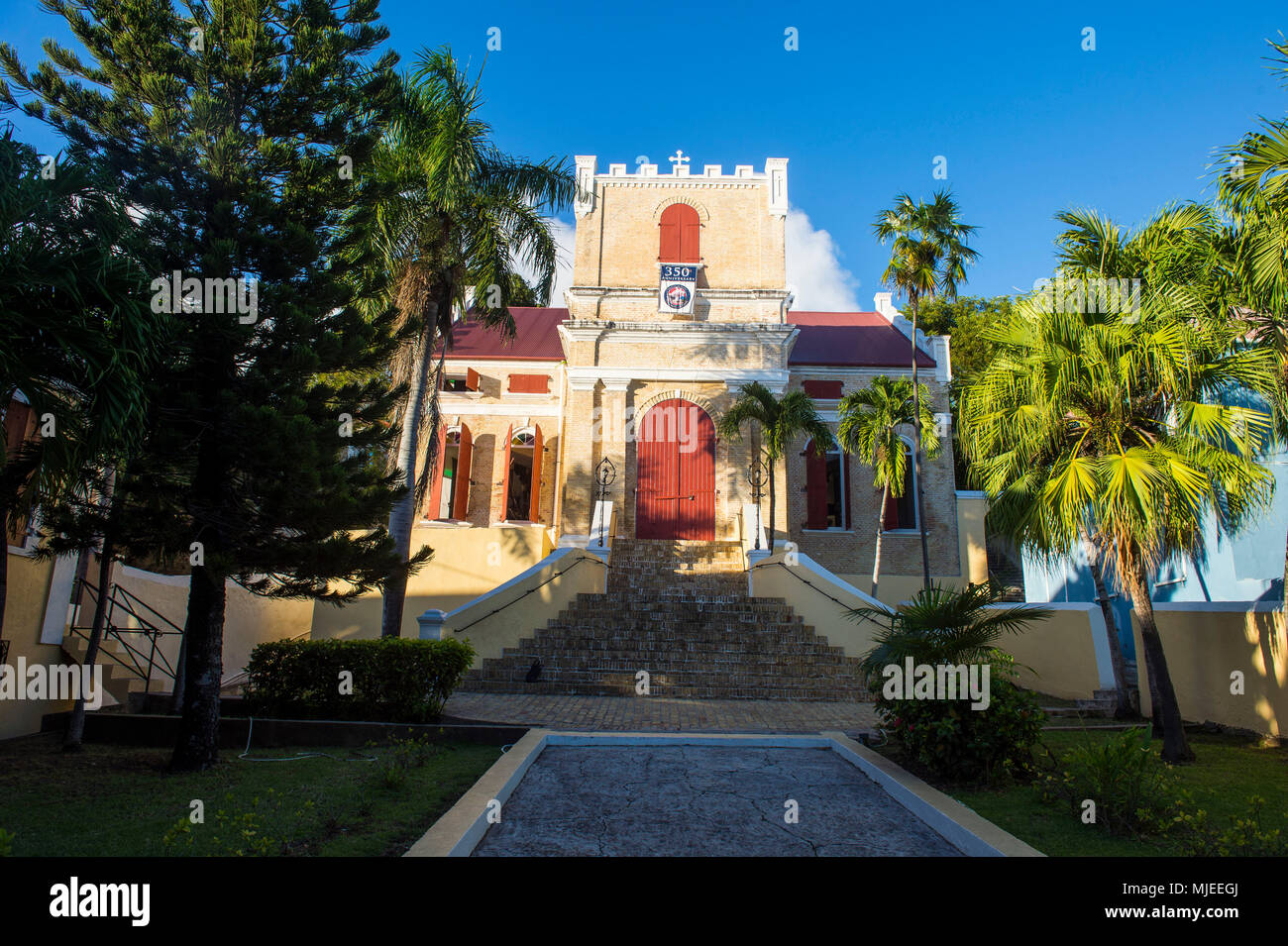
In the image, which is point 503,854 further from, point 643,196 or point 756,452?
point 643,196

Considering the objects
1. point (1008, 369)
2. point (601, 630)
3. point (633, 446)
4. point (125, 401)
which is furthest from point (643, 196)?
point (125, 401)

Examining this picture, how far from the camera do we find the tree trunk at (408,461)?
11.0 meters

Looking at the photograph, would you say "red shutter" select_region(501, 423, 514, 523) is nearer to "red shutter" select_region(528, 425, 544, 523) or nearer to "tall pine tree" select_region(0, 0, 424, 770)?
"red shutter" select_region(528, 425, 544, 523)

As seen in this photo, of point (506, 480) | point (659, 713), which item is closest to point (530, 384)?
point (506, 480)

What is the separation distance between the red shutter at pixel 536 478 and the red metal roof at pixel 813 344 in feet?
9.54

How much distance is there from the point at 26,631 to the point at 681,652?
922 cm

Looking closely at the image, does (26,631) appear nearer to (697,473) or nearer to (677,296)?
(697,473)

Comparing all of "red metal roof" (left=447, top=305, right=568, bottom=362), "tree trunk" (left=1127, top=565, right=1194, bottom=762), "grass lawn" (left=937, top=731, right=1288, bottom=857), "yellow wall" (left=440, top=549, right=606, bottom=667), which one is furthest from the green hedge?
"red metal roof" (left=447, top=305, right=568, bottom=362)

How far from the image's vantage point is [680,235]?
20.5m

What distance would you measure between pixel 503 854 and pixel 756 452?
14708 millimetres

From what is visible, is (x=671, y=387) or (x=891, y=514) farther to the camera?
(x=891, y=514)
